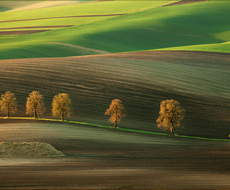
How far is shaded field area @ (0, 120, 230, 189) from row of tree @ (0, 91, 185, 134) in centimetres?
650

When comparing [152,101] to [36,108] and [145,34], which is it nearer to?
[36,108]

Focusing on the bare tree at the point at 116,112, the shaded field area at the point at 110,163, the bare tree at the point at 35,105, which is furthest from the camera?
the bare tree at the point at 35,105

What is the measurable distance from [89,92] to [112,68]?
570 inches

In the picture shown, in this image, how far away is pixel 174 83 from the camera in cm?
6353

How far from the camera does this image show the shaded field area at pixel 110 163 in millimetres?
18203

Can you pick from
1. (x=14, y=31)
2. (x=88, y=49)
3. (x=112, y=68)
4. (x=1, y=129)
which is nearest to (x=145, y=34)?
(x=88, y=49)

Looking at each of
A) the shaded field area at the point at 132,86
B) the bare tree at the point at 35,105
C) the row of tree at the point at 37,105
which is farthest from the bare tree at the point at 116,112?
the bare tree at the point at 35,105

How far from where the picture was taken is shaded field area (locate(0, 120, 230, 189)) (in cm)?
1820

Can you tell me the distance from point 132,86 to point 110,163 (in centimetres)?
3669

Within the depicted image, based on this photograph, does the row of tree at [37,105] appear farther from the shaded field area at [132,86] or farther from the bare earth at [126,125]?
the bare earth at [126,125]

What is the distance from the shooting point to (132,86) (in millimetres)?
60219

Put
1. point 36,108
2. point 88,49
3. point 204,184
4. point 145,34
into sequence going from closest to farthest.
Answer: point 204,184 < point 36,108 < point 88,49 < point 145,34

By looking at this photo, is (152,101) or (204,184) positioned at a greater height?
(152,101)

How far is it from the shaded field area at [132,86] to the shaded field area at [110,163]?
10870mm
